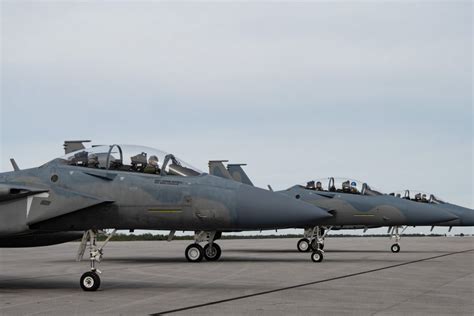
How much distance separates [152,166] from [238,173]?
19.4m

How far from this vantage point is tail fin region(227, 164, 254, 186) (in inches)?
1266

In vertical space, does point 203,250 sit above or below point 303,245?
below

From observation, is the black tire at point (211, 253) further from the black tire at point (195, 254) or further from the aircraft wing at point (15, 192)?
the aircraft wing at point (15, 192)

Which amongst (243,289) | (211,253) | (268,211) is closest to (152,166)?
(268,211)

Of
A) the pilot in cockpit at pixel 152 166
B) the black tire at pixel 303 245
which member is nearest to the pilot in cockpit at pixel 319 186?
the black tire at pixel 303 245

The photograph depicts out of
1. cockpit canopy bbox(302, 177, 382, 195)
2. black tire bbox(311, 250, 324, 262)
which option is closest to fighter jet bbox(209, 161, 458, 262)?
cockpit canopy bbox(302, 177, 382, 195)

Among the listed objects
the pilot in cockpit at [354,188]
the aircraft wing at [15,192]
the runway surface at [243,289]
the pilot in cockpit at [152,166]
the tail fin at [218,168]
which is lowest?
the runway surface at [243,289]

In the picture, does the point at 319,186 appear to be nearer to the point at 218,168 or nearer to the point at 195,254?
the point at 218,168

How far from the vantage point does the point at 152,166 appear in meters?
13.1

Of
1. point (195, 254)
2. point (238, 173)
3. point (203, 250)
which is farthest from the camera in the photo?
point (238, 173)

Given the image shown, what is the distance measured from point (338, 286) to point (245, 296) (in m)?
2.59

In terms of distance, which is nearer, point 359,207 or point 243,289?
point 243,289

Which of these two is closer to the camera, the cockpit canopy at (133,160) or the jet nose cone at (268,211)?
the jet nose cone at (268,211)

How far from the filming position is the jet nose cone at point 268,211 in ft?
40.7
